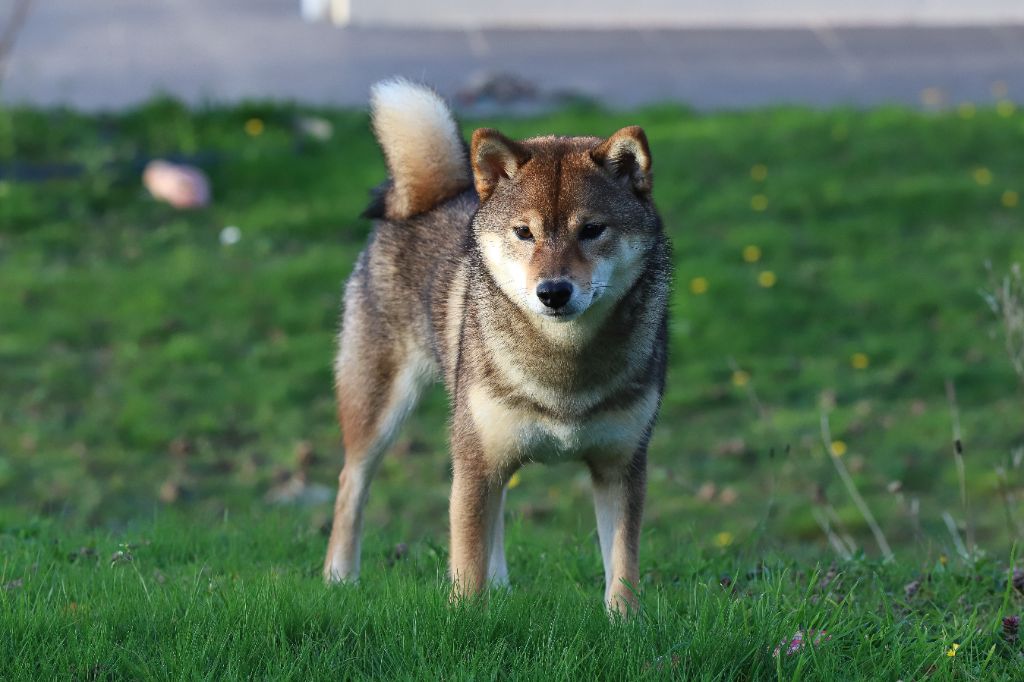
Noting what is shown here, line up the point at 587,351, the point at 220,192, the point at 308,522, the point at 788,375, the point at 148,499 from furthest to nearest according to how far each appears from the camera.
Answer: the point at 220,192
the point at 788,375
the point at 148,499
the point at 308,522
the point at 587,351

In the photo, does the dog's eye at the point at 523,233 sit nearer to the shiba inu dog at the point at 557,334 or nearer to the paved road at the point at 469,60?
the shiba inu dog at the point at 557,334

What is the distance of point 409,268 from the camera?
5.82 metres

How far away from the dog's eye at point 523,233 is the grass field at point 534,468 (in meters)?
1.10

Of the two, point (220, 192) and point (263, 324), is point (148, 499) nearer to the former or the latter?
point (263, 324)

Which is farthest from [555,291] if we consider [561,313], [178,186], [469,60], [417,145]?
[469,60]

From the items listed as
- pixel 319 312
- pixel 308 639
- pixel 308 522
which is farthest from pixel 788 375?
pixel 308 639

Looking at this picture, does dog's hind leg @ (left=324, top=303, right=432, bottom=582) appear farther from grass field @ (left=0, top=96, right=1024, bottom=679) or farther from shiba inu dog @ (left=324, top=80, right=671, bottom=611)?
shiba inu dog @ (left=324, top=80, right=671, bottom=611)

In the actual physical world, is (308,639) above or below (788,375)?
above

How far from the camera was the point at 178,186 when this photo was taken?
36.4 ft

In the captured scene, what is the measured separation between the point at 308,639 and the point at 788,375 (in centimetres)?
580

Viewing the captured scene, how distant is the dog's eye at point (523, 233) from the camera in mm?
4590

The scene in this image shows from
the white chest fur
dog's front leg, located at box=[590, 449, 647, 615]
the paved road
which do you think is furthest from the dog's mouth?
the paved road

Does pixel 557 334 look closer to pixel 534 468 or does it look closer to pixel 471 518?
pixel 471 518

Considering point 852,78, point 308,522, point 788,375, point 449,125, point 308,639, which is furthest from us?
point 852,78
